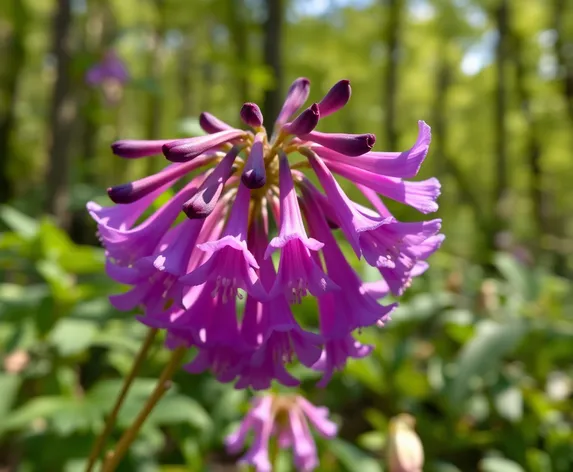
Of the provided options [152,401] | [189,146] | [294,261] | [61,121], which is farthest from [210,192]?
[61,121]

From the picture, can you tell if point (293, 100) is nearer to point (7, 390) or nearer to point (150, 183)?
point (150, 183)

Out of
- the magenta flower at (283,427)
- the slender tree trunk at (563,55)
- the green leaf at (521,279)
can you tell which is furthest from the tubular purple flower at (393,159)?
the slender tree trunk at (563,55)

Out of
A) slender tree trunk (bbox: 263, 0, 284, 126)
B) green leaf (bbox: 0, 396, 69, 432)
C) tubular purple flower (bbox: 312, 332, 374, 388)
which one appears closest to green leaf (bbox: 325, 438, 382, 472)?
green leaf (bbox: 0, 396, 69, 432)

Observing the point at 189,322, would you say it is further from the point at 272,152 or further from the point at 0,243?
the point at 0,243

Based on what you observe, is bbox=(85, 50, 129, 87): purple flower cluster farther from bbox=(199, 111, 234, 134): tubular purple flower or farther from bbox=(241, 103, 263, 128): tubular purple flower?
bbox=(241, 103, 263, 128): tubular purple flower

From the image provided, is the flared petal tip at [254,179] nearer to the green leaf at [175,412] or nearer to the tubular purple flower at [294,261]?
the tubular purple flower at [294,261]

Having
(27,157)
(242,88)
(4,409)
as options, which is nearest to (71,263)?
(4,409)
